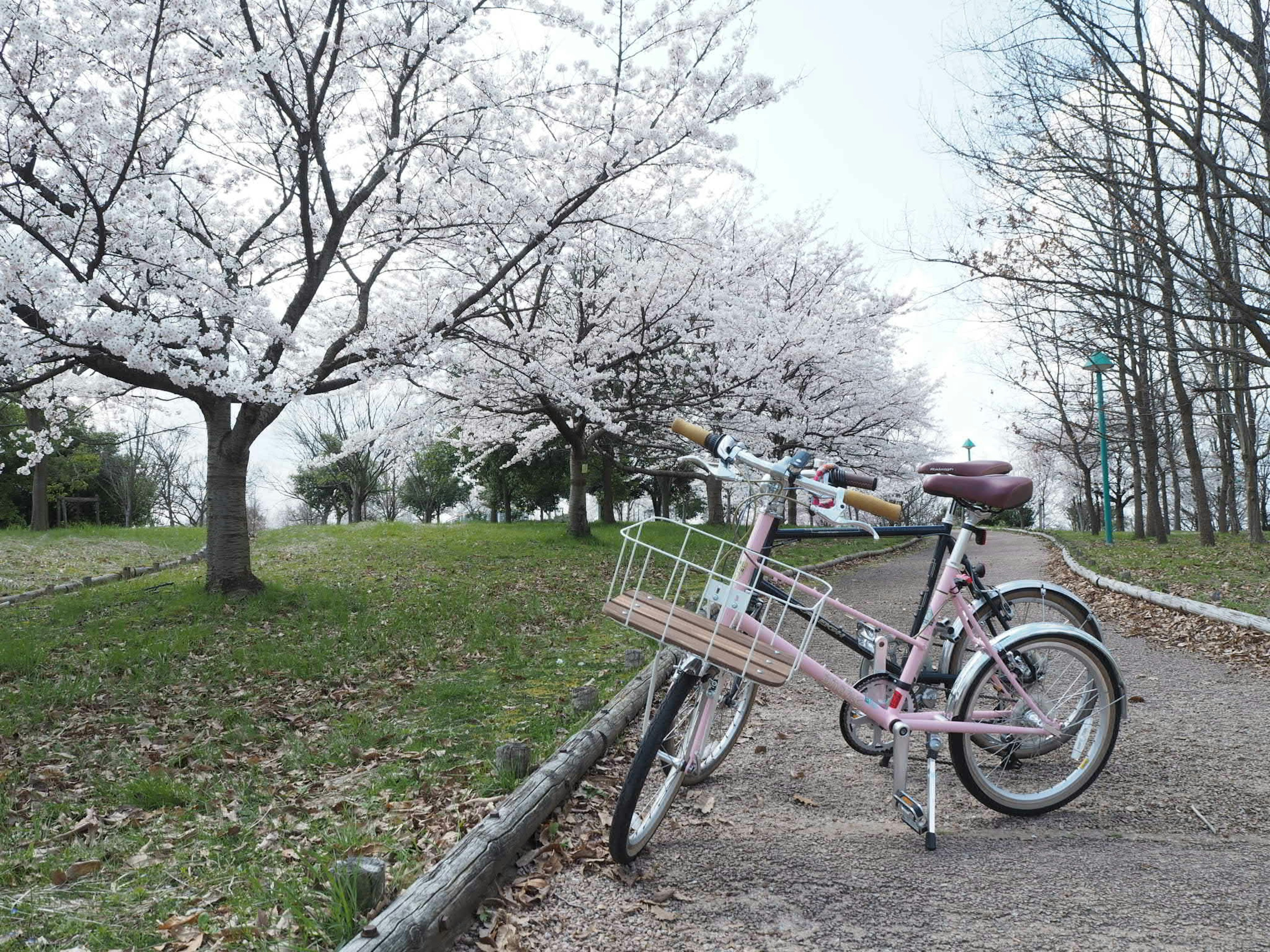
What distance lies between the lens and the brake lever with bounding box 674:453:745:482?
298 centimetres

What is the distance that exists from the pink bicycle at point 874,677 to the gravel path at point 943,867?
0.15 metres

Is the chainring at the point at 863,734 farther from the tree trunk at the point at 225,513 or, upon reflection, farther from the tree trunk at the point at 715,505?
the tree trunk at the point at 715,505

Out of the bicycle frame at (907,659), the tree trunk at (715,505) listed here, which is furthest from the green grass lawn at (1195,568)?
the tree trunk at (715,505)

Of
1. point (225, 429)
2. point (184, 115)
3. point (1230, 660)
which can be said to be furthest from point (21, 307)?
point (1230, 660)

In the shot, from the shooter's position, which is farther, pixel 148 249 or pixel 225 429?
pixel 225 429

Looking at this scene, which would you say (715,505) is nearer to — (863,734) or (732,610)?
(863,734)

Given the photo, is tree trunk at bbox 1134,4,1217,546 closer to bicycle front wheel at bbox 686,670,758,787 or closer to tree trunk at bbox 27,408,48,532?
bicycle front wheel at bbox 686,670,758,787

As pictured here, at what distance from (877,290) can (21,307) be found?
18097 millimetres

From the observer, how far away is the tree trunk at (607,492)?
17625mm

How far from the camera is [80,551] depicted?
587 inches

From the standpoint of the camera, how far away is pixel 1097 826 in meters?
3.24

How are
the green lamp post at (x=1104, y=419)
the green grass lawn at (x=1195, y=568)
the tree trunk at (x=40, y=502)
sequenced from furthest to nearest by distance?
the tree trunk at (x=40, y=502) < the green lamp post at (x=1104, y=419) < the green grass lawn at (x=1195, y=568)

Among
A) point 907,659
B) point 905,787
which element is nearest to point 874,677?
point 907,659

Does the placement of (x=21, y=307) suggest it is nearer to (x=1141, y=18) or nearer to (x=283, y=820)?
(x=283, y=820)
